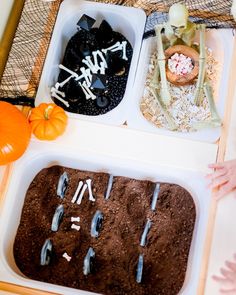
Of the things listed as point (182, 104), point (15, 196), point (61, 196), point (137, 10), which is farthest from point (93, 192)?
point (137, 10)

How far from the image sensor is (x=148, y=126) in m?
1.65

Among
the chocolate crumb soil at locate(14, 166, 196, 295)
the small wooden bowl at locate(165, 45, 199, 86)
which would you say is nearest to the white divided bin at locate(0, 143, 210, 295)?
→ the chocolate crumb soil at locate(14, 166, 196, 295)

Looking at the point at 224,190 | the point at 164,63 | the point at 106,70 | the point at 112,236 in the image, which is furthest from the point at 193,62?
the point at 112,236

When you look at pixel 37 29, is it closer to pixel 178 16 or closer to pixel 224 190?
pixel 178 16

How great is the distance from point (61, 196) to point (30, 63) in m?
0.40

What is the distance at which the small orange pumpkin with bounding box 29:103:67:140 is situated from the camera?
1.61 m

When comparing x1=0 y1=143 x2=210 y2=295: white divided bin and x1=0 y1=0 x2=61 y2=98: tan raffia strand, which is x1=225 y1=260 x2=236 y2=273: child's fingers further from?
x1=0 y1=0 x2=61 y2=98: tan raffia strand

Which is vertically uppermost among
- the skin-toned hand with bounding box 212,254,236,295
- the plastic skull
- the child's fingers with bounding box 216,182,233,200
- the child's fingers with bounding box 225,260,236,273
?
the plastic skull

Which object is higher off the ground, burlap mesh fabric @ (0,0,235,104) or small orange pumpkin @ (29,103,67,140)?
burlap mesh fabric @ (0,0,235,104)

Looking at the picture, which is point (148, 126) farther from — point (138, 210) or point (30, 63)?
point (30, 63)

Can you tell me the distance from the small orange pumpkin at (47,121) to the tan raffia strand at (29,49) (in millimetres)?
91

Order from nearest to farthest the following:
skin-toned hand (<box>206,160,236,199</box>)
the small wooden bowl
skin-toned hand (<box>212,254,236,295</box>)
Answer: skin-toned hand (<box>212,254,236,295</box>) < skin-toned hand (<box>206,160,236,199</box>) < the small wooden bowl

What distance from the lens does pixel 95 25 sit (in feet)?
6.07

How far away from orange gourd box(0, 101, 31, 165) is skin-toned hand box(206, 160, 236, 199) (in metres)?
0.50
